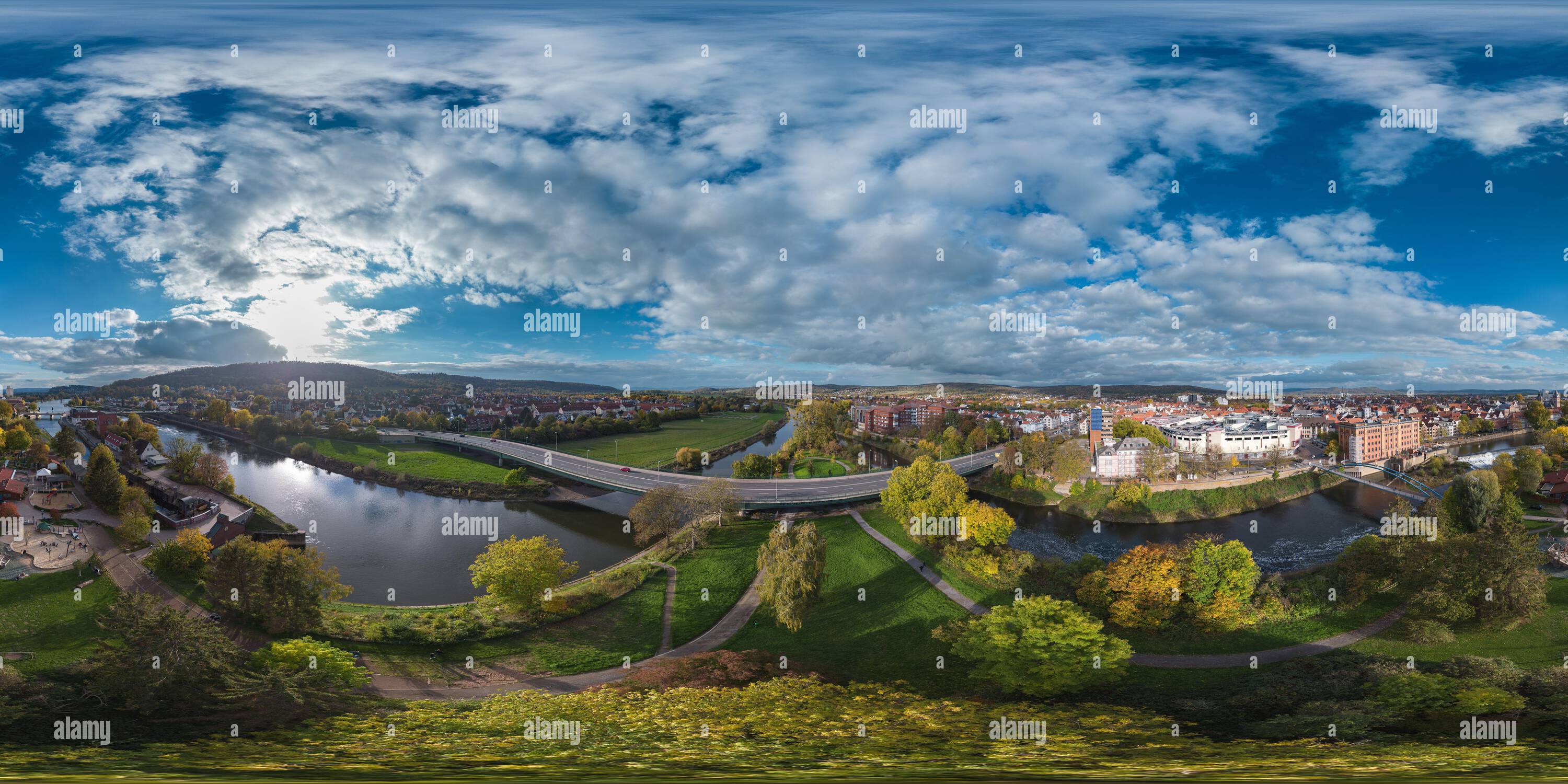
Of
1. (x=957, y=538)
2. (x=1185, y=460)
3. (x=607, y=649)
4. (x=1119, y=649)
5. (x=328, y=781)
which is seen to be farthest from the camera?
(x=1185, y=460)

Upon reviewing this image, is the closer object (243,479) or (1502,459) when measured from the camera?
(243,479)

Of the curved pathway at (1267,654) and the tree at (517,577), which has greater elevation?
the tree at (517,577)

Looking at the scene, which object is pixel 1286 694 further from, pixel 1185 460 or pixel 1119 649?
pixel 1185 460

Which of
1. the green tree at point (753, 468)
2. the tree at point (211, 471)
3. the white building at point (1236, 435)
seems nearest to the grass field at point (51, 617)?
the tree at point (211, 471)

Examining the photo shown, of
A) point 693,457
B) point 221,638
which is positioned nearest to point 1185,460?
point 693,457

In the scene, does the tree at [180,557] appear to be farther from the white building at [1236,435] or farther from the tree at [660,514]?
the white building at [1236,435]

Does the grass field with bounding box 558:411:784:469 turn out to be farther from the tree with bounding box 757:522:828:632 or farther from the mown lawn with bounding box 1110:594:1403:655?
the mown lawn with bounding box 1110:594:1403:655

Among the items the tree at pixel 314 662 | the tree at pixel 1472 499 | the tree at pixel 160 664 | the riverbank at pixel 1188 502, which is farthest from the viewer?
the riverbank at pixel 1188 502
